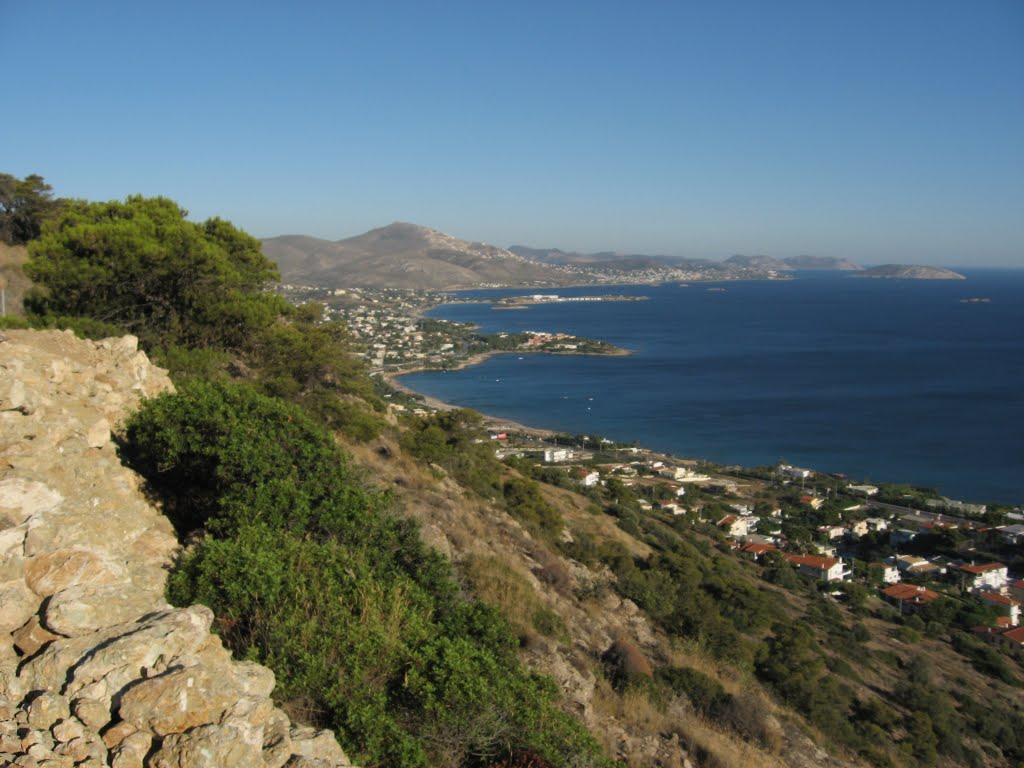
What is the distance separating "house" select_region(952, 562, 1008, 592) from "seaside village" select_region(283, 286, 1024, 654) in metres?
Answer: 0.04

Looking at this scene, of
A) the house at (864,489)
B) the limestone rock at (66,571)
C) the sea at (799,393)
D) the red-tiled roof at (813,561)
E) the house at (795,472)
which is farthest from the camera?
the sea at (799,393)

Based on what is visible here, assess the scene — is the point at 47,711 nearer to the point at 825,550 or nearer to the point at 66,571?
the point at 66,571

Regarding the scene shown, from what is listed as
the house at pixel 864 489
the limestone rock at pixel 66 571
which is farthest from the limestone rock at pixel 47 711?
the house at pixel 864 489

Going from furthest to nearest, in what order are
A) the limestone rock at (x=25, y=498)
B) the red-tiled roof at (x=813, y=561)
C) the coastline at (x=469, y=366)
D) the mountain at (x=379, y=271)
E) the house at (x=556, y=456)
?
the mountain at (x=379, y=271) < the coastline at (x=469, y=366) < the house at (x=556, y=456) < the red-tiled roof at (x=813, y=561) < the limestone rock at (x=25, y=498)

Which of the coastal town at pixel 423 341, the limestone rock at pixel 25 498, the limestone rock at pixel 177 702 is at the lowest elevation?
the coastal town at pixel 423 341

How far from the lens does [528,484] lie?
14211 millimetres

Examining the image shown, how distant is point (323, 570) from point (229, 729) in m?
1.51

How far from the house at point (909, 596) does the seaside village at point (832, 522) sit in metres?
0.03

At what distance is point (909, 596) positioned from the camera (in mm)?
19859

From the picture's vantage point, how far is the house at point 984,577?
21.9 meters

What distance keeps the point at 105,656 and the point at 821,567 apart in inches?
889

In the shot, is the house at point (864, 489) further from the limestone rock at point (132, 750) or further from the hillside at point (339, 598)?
the limestone rock at point (132, 750)

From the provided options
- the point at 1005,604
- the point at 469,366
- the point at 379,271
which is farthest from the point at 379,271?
the point at 1005,604

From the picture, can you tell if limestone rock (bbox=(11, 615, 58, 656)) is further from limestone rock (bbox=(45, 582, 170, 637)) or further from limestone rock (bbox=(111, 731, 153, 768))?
limestone rock (bbox=(111, 731, 153, 768))
